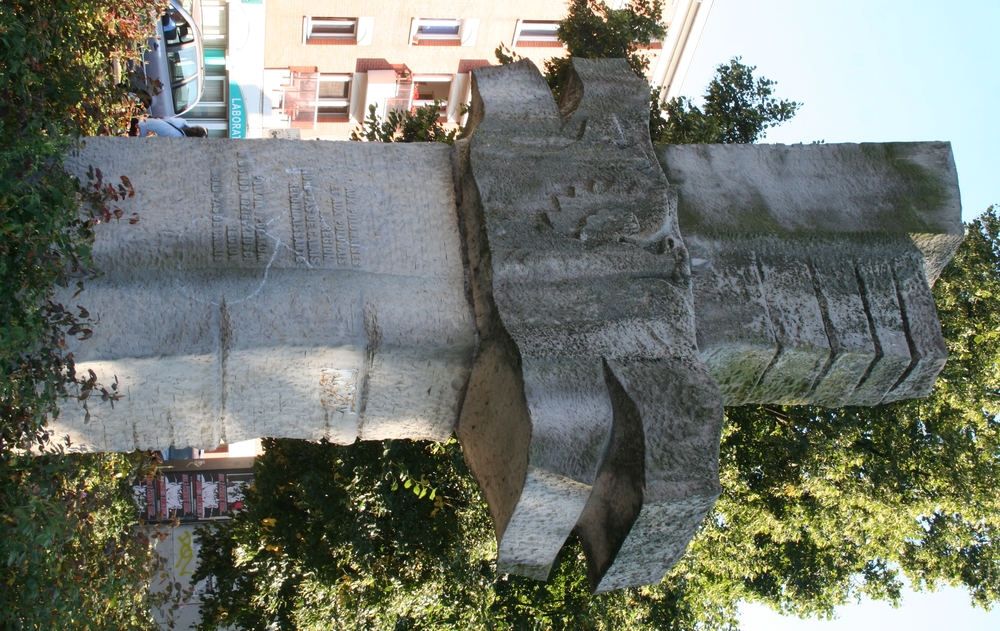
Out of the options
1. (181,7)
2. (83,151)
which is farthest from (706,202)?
(181,7)

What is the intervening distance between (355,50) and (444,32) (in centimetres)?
202

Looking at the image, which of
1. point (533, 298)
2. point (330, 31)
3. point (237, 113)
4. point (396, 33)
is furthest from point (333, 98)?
point (533, 298)

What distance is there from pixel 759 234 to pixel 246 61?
54.0 feet

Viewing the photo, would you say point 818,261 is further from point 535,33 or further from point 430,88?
point 430,88

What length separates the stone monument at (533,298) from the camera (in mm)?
3434

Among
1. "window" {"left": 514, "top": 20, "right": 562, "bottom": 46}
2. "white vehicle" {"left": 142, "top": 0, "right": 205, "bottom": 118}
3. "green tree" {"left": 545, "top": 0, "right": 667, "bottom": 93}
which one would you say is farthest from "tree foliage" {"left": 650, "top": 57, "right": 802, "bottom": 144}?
"window" {"left": 514, "top": 20, "right": 562, "bottom": 46}

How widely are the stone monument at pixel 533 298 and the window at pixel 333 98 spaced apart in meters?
15.8

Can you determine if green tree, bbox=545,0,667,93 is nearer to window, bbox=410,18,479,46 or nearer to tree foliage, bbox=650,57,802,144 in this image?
tree foliage, bbox=650,57,802,144

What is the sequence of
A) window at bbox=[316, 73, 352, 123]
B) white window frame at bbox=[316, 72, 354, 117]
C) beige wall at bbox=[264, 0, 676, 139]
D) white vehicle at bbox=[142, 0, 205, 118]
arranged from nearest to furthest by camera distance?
1. white vehicle at bbox=[142, 0, 205, 118]
2. beige wall at bbox=[264, 0, 676, 139]
3. white window frame at bbox=[316, 72, 354, 117]
4. window at bbox=[316, 73, 352, 123]

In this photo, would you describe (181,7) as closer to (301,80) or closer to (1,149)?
(301,80)

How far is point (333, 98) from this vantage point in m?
19.7

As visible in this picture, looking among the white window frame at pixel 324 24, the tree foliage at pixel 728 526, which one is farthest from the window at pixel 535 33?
the tree foliage at pixel 728 526

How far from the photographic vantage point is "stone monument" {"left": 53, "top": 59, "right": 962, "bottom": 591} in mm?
3434

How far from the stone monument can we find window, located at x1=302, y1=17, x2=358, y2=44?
14994 mm
